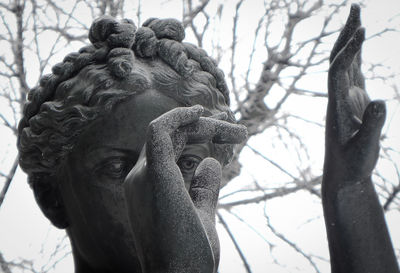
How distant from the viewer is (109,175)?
8.28 ft

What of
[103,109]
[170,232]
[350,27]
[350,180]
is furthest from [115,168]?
[350,27]

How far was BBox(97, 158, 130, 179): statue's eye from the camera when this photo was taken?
252 cm

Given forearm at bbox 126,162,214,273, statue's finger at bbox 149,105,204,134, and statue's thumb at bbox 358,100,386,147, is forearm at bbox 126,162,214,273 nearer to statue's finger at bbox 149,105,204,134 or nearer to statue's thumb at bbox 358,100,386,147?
statue's finger at bbox 149,105,204,134

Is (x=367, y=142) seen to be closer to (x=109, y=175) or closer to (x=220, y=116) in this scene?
(x=220, y=116)

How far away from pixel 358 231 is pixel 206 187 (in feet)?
1.82

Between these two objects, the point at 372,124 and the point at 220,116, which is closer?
the point at 372,124

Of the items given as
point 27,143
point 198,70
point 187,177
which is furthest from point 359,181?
point 27,143

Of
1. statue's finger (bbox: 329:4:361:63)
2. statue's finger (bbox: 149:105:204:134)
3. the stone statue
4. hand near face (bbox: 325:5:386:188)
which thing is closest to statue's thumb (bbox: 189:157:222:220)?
the stone statue

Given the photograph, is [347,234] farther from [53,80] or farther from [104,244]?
[53,80]

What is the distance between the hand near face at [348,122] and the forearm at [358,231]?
0.05m

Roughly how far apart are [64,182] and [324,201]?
3.07 feet

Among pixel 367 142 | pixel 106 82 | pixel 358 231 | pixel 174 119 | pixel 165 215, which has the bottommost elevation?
pixel 358 231

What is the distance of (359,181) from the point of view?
2.42 metres

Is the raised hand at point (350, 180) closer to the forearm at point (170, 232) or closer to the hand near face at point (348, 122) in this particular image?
the hand near face at point (348, 122)
